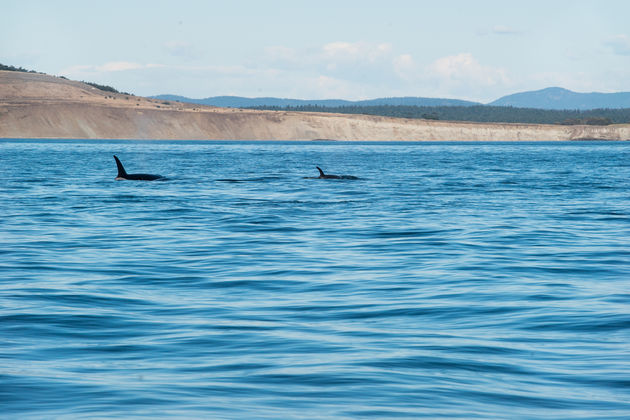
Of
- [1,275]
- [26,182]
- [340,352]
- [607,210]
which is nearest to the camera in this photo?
[340,352]

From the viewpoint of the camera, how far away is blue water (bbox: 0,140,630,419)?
7547mm

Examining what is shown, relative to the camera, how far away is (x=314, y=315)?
11.2 metres

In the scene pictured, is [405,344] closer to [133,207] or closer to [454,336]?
[454,336]

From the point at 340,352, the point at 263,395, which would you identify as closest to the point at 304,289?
the point at 340,352

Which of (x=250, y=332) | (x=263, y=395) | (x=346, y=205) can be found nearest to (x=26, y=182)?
(x=346, y=205)

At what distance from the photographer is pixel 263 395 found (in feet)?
24.8

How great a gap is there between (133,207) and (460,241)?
1148cm

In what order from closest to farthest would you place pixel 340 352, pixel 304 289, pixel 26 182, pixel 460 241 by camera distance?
pixel 340 352 → pixel 304 289 → pixel 460 241 → pixel 26 182

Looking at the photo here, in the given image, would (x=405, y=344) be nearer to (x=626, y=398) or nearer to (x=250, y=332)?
(x=250, y=332)

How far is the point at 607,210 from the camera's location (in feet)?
87.1

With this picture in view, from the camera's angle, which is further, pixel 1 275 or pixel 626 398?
pixel 1 275

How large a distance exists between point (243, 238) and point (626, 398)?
1300 centimetres

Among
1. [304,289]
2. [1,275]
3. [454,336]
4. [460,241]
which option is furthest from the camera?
[460,241]

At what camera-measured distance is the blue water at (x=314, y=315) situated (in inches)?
297
